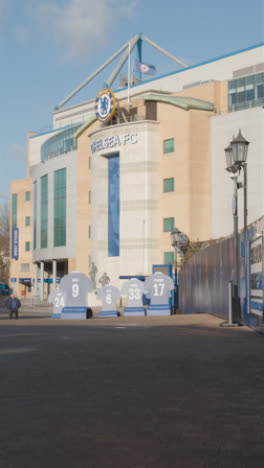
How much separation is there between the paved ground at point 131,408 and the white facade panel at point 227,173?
49.1 meters

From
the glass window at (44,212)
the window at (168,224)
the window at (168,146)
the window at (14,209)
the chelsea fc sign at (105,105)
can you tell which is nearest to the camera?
the window at (168,224)

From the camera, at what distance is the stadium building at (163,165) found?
62344 millimetres

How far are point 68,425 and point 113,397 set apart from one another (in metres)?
1.25

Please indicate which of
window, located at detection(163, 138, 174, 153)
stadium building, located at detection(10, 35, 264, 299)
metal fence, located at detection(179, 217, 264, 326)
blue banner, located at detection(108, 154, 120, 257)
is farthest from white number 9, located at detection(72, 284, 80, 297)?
blue banner, located at detection(108, 154, 120, 257)

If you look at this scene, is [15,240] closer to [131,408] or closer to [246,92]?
[246,92]

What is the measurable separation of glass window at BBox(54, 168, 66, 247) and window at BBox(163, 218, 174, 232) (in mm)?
21666

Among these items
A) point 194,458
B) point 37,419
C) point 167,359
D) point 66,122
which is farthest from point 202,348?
point 66,122

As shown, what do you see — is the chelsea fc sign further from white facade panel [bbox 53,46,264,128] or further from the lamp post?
the lamp post

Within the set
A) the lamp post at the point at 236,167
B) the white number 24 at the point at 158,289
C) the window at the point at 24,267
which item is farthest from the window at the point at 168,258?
the lamp post at the point at 236,167

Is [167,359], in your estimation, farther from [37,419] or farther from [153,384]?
[37,419]

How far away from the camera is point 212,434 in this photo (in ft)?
16.0

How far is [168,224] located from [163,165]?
560cm

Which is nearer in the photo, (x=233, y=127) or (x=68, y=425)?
(x=68, y=425)

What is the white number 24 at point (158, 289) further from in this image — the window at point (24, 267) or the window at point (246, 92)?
the window at point (24, 267)
